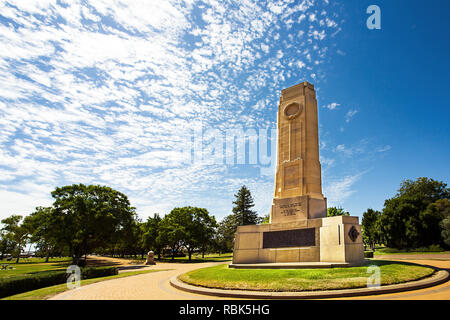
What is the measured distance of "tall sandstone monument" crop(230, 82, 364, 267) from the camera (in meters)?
14.1

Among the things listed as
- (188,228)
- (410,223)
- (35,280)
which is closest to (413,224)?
(410,223)

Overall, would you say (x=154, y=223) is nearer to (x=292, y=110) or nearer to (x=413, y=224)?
(x=292, y=110)

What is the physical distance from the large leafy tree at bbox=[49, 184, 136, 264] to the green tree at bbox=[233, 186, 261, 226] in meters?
33.8

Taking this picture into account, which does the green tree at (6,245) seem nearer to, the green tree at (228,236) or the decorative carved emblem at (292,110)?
the green tree at (228,236)

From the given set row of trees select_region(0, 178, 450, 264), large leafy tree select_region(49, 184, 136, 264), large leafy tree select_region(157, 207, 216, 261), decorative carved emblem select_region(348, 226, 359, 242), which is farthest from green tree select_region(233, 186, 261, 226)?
decorative carved emblem select_region(348, 226, 359, 242)

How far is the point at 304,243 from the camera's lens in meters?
15.6

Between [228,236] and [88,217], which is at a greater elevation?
[88,217]

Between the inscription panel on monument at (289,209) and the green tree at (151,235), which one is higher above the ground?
the inscription panel on monument at (289,209)

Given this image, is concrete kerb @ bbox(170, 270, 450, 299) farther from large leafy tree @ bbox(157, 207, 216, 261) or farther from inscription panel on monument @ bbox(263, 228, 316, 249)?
large leafy tree @ bbox(157, 207, 216, 261)

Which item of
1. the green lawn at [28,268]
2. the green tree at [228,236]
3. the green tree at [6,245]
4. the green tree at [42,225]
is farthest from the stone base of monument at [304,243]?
the green tree at [6,245]

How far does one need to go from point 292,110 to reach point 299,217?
27.6 feet

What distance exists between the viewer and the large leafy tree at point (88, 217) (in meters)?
27.1
